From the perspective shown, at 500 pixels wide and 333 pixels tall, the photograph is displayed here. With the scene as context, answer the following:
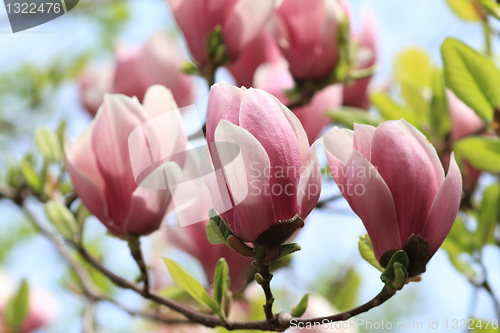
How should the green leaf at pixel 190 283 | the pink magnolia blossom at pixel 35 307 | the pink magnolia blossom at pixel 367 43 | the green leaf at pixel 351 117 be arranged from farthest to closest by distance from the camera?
the pink magnolia blossom at pixel 35 307 → the pink magnolia blossom at pixel 367 43 → the green leaf at pixel 351 117 → the green leaf at pixel 190 283

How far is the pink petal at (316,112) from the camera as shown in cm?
73

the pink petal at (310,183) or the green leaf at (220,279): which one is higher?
the pink petal at (310,183)

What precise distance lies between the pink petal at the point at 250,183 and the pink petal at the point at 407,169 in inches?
3.7

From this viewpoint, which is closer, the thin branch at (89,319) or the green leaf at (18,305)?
the thin branch at (89,319)

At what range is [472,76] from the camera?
1.85 ft

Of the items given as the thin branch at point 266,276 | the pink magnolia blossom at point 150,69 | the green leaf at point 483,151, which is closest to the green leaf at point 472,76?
the green leaf at point 483,151

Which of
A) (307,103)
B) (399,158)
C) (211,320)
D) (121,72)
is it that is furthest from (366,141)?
(121,72)

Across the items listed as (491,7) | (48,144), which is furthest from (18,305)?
(491,7)

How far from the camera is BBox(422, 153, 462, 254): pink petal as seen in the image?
1.16 ft

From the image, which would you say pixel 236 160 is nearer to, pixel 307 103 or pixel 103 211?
pixel 103 211

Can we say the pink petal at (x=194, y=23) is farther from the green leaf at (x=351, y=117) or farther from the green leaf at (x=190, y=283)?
the green leaf at (x=190, y=283)

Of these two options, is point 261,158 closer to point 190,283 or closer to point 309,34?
point 190,283
